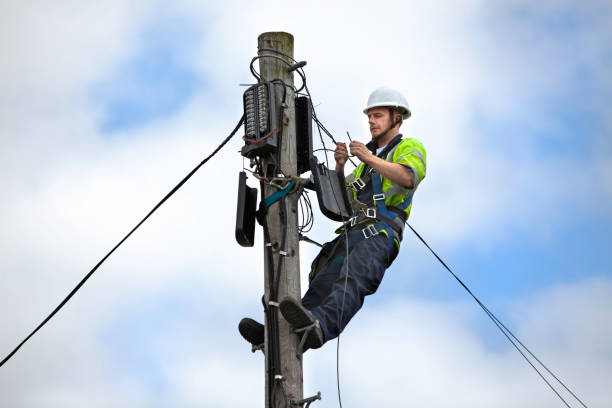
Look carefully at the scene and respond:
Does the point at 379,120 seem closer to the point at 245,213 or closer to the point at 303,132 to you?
the point at 303,132

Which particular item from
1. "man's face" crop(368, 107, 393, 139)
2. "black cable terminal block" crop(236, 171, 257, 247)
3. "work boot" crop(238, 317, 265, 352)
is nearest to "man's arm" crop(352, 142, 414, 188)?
"man's face" crop(368, 107, 393, 139)

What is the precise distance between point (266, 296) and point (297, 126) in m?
1.48

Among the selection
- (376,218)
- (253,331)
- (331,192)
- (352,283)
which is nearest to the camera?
(352,283)

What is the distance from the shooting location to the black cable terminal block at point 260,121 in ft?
23.8

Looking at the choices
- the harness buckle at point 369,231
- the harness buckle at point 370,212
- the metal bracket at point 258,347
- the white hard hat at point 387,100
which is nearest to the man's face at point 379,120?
the white hard hat at point 387,100

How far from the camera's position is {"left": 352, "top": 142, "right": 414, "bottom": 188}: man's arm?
288 inches

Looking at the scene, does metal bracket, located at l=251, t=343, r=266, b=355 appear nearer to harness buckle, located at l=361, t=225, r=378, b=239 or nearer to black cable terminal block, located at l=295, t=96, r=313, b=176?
harness buckle, located at l=361, t=225, r=378, b=239

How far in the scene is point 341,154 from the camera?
769 centimetres

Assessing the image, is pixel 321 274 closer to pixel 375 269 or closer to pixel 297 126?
pixel 375 269

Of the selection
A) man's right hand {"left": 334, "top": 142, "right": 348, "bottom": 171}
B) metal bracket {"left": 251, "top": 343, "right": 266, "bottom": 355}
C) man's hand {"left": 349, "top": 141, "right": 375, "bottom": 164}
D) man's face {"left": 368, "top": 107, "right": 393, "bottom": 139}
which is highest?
man's face {"left": 368, "top": 107, "right": 393, "bottom": 139}

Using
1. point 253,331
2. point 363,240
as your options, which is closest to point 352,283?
point 363,240

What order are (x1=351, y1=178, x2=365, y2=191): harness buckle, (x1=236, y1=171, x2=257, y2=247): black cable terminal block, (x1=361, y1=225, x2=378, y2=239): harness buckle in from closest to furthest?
(x1=236, y1=171, x2=257, y2=247): black cable terminal block, (x1=361, y1=225, x2=378, y2=239): harness buckle, (x1=351, y1=178, x2=365, y2=191): harness buckle

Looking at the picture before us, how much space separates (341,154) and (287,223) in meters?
0.87

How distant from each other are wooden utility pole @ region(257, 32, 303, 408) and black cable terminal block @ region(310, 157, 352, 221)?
20 cm
